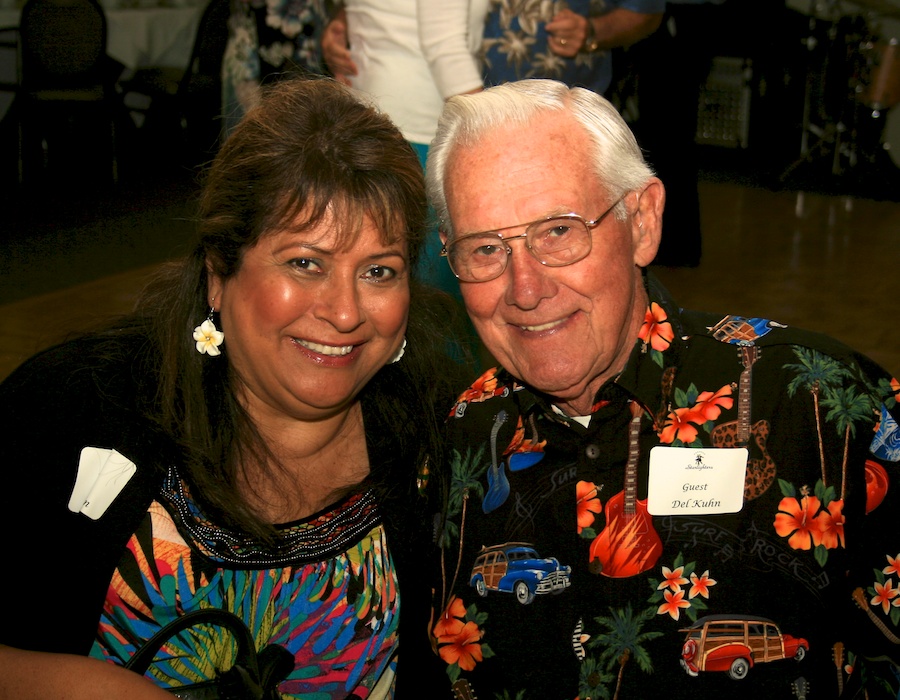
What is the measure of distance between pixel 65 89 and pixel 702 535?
21.7 ft

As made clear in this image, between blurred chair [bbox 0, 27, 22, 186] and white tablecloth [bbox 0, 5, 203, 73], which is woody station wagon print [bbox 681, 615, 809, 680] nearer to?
blurred chair [bbox 0, 27, 22, 186]

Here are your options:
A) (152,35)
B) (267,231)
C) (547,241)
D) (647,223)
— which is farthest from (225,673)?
(152,35)

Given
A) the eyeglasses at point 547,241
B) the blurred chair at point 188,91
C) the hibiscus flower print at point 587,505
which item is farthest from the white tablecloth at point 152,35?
the hibiscus flower print at point 587,505

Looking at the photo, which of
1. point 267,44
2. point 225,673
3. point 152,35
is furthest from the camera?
point 152,35

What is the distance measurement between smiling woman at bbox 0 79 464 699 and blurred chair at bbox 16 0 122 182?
5.39 meters

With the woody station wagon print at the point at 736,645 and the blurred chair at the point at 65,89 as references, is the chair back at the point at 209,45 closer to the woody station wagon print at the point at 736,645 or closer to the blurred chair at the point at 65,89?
the blurred chair at the point at 65,89

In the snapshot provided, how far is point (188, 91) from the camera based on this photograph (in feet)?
25.5

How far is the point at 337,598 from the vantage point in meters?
2.03

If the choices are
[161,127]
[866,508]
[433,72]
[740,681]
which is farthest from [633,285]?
[161,127]

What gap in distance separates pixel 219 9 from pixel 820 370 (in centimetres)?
699

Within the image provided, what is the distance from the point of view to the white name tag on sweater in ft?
6.39

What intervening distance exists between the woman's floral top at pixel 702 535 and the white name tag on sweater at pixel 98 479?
0.72m

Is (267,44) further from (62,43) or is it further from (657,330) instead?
(62,43)

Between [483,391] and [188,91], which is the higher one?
[483,391]
